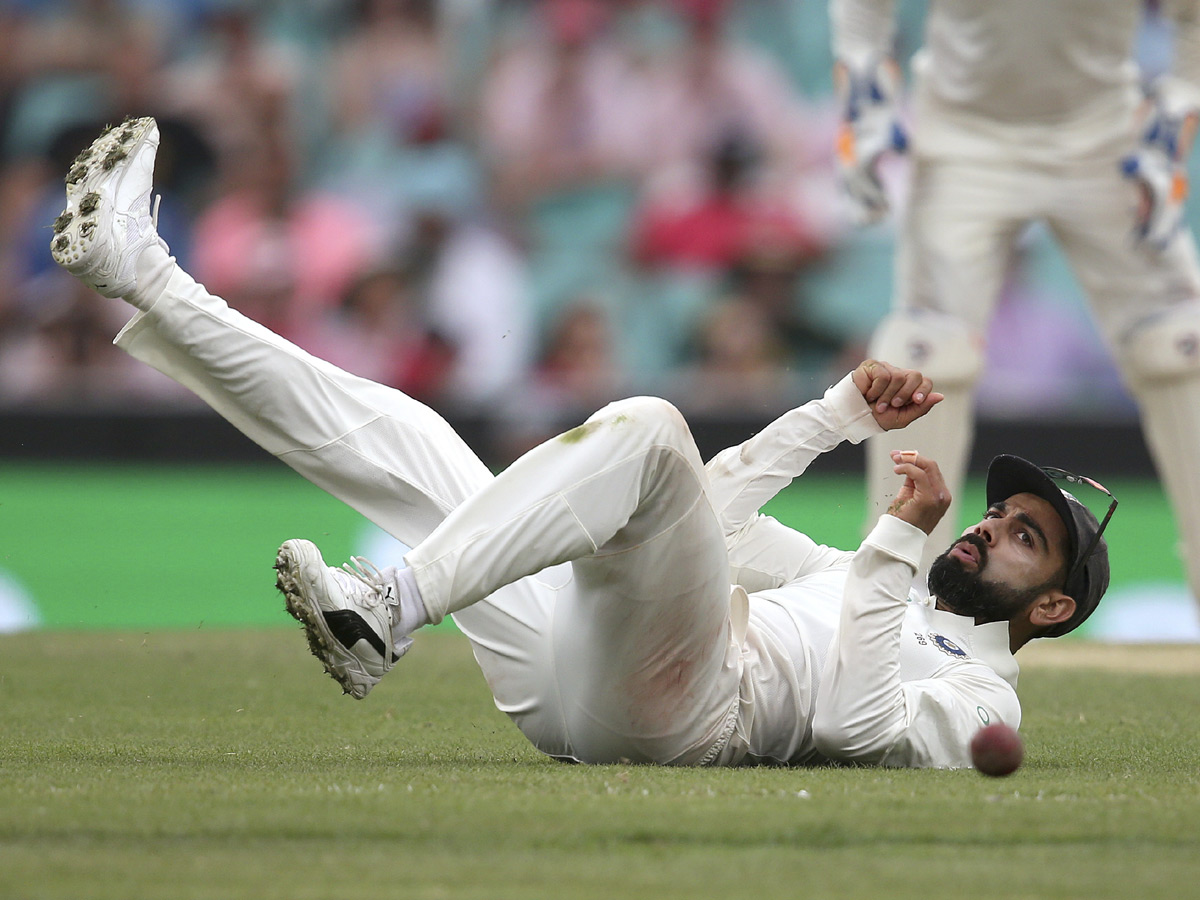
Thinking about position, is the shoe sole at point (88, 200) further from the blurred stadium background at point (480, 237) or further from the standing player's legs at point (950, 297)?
the blurred stadium background at point (480, 237)

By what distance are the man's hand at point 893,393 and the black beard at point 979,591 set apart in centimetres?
29

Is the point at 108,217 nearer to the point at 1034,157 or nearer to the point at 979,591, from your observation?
the point at 979,591

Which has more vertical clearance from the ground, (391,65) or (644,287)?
(391,65)

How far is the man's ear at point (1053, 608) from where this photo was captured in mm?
3166

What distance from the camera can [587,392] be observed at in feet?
29.4

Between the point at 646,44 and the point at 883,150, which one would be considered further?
the point at 646,44

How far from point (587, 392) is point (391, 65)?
293cm

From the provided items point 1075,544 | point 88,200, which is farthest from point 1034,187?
point 88,200

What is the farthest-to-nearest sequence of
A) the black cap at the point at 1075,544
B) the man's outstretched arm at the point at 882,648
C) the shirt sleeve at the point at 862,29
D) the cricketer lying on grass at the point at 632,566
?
1. the shirt sleeve at the point at 862,29
2. the black cap at the point at 1075,544
3. the man's outstretched arm at the point at 882,648
4. the cricketer lying on grass at the point at 632,566

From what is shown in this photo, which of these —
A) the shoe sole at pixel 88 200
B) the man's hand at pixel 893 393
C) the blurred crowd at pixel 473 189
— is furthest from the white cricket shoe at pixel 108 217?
the blurred crowd at pixel 473 189

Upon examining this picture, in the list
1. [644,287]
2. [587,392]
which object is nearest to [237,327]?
[587,392]

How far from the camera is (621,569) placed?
2.81 m

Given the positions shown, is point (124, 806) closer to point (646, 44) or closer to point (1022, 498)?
point (1022, 498)

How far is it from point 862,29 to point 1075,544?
9.24ft
